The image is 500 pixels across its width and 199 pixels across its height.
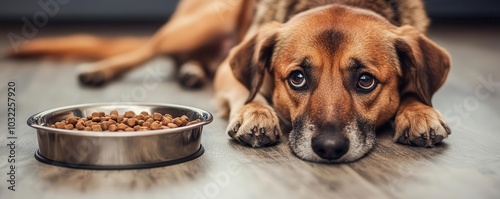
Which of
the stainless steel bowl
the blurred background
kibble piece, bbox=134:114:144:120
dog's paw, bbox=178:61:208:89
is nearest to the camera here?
the stainless steel bowl

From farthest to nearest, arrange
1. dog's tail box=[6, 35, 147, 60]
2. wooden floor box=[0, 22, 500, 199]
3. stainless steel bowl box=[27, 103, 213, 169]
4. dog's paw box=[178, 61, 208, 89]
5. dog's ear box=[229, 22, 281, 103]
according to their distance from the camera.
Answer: dog's tail box=[6, 35, 147, 60], dog's paw box=[178, 61, 208, 89], dog's ear box=[229, 22, 281, 103], stainless steel bowl box=[27, 103, 213, 169], wooden floor box=[0, 22, 500, 199]

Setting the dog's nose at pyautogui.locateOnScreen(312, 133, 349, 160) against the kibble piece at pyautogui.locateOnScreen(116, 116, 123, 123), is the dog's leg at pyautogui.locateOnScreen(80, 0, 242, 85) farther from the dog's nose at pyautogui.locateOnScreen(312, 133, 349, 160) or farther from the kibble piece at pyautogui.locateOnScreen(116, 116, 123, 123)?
the dog's nose at pyautogui.locateOnScreen(312, 133, 349, 160)

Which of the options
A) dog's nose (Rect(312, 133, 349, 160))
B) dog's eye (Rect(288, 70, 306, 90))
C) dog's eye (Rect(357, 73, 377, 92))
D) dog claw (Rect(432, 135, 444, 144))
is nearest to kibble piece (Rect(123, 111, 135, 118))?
dog's eye (Rect(288, 70, 306, 90))

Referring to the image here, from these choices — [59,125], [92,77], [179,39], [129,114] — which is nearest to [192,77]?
[179,39]

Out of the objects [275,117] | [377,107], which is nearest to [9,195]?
[275,117]

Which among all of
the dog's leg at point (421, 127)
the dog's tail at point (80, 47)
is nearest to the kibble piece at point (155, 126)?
the dog's leg at point (421, 127)

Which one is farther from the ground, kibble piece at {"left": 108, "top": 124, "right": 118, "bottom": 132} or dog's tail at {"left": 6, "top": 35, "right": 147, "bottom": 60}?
kibble piece at {"left": 108, "top": 124, "right": 118, "bottom": 132}

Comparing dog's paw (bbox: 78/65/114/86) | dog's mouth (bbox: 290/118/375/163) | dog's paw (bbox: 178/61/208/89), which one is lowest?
dog's paw (bbox: 78/65/114/86)
